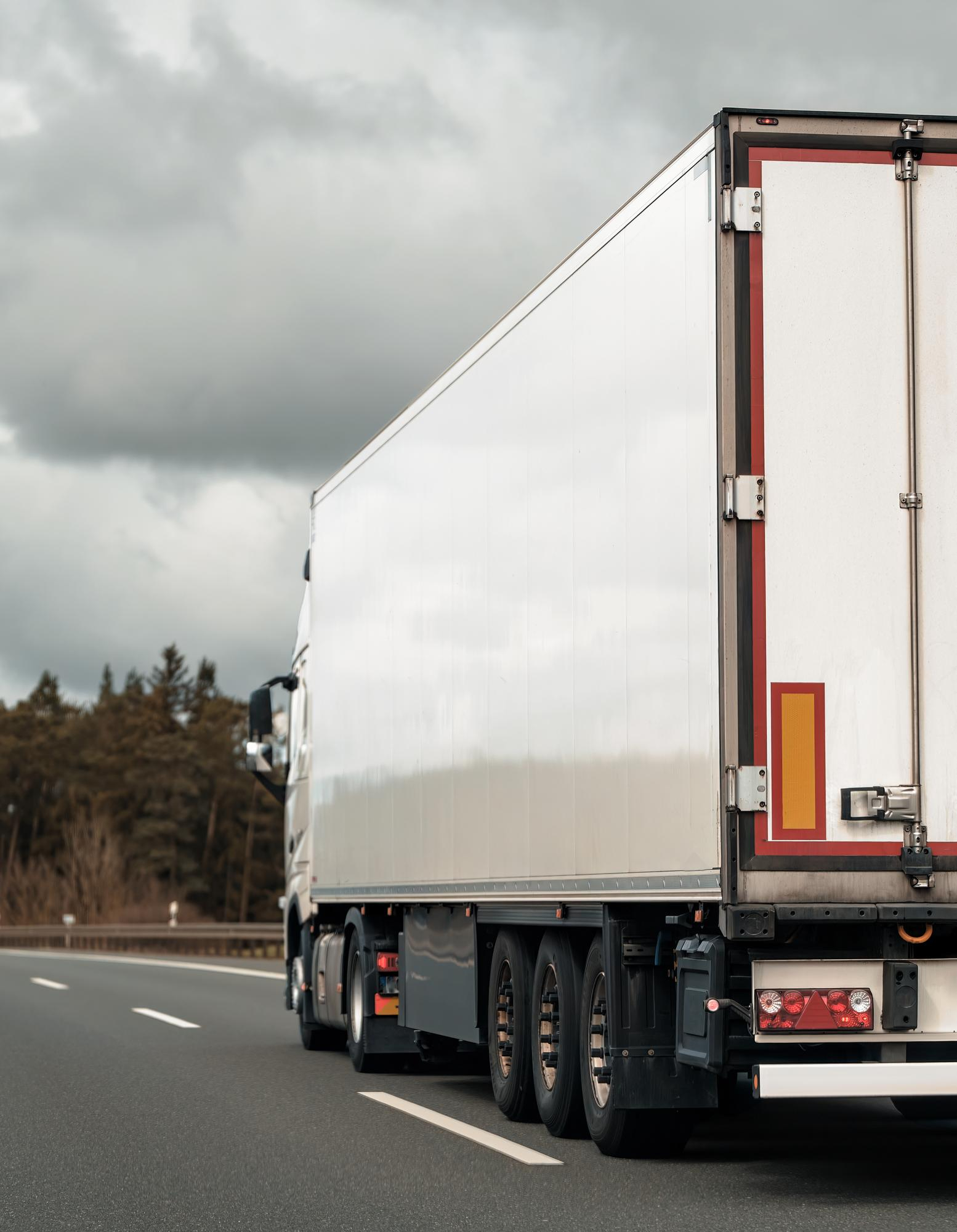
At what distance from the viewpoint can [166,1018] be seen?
1986 centimetres

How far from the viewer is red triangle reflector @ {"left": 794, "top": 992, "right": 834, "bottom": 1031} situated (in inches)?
304

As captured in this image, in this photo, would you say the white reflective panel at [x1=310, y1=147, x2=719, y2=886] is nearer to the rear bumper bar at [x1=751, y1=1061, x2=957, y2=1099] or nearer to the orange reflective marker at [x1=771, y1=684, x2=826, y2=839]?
the orange reflective marker at [x1=771, y1=684, x2=826, y2=839]

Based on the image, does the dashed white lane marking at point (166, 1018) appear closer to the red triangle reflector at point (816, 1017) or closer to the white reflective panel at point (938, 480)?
the red triangle reflector at point (816, 1017)

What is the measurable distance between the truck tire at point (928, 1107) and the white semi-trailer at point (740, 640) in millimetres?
42

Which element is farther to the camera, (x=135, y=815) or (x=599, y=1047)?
(x=135, y=815)

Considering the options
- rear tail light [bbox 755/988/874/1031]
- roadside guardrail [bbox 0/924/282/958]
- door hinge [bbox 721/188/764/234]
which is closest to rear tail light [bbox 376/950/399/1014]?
rear tail light [bbox 755/988/874/1031]

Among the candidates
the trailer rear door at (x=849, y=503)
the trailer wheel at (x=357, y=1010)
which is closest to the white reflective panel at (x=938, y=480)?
the trailer rear door at (x=849, y=503)

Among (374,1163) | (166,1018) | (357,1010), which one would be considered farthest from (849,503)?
(166,1018)

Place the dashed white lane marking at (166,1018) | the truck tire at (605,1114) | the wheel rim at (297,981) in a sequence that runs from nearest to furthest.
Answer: the truck tire at (605,1114) → the wheel rim at (297,981) → the dashed white lane marking at (166,1018)

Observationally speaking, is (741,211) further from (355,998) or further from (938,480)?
(355,998)

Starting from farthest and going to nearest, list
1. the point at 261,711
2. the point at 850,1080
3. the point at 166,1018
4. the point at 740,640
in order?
the point at 166,1018 → the point at 261,711 → the point at 740,640 → the point at 850,1080

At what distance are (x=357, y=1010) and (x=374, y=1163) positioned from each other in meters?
5.23

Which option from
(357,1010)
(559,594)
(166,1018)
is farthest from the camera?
(166,1018)

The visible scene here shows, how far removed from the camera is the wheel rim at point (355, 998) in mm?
14391
